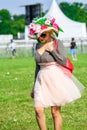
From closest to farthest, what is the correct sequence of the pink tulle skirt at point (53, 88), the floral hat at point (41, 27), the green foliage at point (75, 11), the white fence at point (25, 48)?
1. the pink tulle skirt at point (53, 88)
2. the floral hat at point (41, 27)
3. the white fence at point (25, 48)
4. the green foliage at point (75, 11)

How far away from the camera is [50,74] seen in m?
8.14

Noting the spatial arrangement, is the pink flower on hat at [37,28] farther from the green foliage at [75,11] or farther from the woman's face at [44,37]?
the green foliage at [75,11]

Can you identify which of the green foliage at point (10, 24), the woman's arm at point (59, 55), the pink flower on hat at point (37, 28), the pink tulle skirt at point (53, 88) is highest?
the pink flower on hat at point (37, 28)

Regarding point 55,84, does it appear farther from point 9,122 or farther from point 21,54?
point 21,54

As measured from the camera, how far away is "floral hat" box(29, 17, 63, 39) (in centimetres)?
812

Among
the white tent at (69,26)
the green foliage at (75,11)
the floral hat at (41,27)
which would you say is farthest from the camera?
the green foliage at (75,11)

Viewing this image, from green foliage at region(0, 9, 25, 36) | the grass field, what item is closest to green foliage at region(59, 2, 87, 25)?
green foliage at region(0, 9, 25, 36)

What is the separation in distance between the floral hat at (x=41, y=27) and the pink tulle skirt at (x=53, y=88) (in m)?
0.54

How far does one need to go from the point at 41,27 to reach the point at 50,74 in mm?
748

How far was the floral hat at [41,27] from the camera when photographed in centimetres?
812

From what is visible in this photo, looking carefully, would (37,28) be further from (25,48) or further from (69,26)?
(69,26)

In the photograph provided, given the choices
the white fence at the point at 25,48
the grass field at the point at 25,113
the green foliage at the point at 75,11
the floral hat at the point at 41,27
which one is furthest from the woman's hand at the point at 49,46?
the green foliage at the point at 75,11

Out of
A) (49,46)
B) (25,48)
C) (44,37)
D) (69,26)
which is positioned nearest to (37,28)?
(44,37)

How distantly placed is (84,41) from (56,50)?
56985 millimetres
